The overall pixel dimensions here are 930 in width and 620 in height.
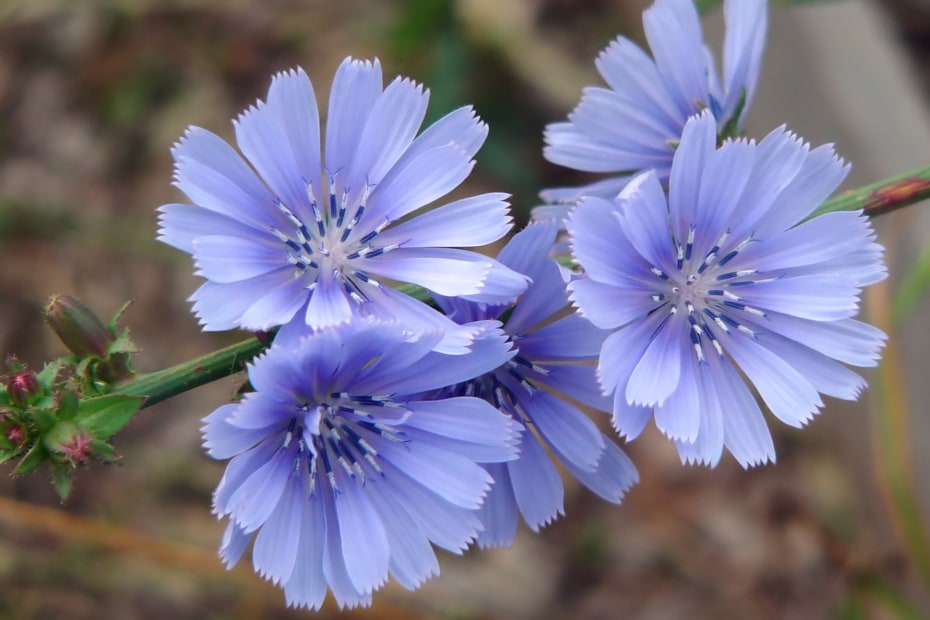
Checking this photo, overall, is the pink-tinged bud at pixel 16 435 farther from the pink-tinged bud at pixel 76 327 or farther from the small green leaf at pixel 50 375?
the pink-tinged bud at pixel 76 327

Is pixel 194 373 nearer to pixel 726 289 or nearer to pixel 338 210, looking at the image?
pixel 338 210

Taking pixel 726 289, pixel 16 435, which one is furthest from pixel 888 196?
pixel 16 435

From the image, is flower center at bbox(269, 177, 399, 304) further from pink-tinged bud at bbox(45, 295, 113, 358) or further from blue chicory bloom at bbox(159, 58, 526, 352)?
pink-tinged bud at bbox(45, 295, 113, 358)

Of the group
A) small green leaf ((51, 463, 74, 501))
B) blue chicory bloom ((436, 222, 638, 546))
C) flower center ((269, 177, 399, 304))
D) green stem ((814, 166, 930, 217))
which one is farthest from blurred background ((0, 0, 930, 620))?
small green leaf ((51, 463, 74, 501))

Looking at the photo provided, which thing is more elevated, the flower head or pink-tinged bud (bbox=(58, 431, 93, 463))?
the flower head

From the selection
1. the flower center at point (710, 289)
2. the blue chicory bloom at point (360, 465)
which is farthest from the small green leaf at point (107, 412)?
the flower center at point (710, 289)

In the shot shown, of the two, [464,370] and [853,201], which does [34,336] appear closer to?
[464,370]

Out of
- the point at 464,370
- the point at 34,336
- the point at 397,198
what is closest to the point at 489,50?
the point at 34,336
